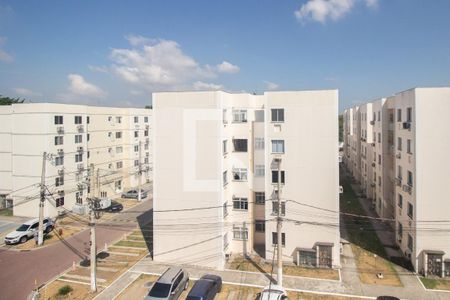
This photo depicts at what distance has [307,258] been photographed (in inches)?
875

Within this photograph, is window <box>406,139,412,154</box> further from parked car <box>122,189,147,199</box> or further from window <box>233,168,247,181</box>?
parked car <box>122,189,147,199</box>

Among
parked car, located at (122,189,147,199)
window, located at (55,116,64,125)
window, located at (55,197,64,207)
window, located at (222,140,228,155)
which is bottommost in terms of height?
parked car, located at (122,189,147,199)

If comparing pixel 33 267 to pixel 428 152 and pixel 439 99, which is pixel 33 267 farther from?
pixel 439 99

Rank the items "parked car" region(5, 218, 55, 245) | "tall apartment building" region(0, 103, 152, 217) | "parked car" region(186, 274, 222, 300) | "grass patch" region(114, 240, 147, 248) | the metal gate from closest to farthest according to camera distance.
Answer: "parked car" region(186, 274, 222, 300), the metal gate, "grass patch" region(114, 240, 147, 248), "parked car" region(5, 218, 55, 245), "tall apartment building" region(0, 103, 152, 217)

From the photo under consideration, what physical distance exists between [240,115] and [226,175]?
4.20 m

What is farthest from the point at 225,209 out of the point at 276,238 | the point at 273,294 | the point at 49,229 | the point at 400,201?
the point at 49,229

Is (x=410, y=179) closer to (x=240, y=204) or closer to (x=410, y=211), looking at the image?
(x=410, y=211)

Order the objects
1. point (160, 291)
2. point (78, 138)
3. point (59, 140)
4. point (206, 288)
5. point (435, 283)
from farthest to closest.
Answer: point (78, 138) → point (59, 140) → point (435, 283) → point (206, 288) → point (160, 291)

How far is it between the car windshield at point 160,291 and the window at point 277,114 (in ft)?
38.0

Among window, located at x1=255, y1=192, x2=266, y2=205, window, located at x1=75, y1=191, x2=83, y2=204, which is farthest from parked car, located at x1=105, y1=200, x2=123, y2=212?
window, located at x1=255, y1=192, x2=266, y2=205

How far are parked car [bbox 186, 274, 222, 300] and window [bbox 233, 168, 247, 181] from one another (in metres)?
6.87

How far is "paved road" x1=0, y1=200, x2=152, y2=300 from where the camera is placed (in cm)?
2028

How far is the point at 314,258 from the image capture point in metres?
22.1

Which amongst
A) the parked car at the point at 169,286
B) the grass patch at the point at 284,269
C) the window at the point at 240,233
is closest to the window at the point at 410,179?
the grass patch at the point at 284,269
